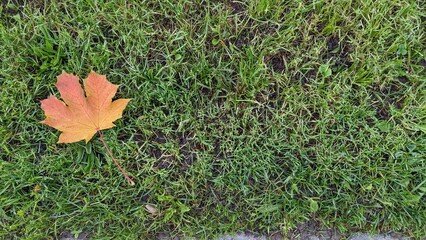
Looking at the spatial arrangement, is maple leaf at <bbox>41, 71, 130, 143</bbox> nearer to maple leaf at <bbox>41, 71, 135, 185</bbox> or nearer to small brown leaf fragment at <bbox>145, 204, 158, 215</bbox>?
maple leaf at <bbox>41, 71, 135, 185</bbox>

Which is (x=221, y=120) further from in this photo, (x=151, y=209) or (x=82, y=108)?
(x=82, y=108)

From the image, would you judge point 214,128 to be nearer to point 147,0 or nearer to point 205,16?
point 205,16

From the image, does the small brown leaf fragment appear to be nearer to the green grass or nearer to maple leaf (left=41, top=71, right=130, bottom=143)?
the green grass

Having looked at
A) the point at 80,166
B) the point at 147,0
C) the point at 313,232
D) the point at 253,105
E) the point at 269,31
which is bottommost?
the point at 313,232

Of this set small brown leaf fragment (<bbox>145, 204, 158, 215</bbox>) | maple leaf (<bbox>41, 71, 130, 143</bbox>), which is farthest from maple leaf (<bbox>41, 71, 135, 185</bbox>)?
small brown leaf fragment (<bbox>145, 204, 158, 215</bbox>)

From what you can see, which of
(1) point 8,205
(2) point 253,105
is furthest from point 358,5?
(1) point 8,205

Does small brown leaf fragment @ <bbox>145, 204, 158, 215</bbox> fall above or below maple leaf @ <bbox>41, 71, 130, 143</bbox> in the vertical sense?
below

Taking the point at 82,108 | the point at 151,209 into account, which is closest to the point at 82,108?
the point at 82,108
